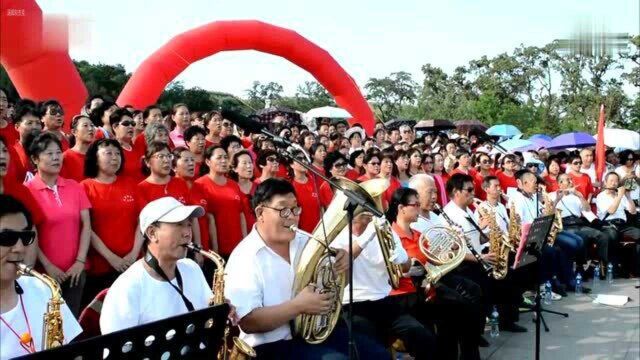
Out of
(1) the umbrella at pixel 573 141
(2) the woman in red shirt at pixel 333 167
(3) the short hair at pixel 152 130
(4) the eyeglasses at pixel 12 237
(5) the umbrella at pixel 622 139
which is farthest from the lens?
(1) the umbrella at pixel 573 141

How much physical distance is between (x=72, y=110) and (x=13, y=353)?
9480mm

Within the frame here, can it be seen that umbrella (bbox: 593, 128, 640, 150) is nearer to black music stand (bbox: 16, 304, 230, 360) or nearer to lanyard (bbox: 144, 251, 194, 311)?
lanyard (bbox: 144, 251, 194, 311)

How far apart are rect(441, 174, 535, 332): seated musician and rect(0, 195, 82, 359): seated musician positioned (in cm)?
435

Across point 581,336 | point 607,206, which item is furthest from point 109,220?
point 607,206

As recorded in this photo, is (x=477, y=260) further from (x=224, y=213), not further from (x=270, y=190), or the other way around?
(x=270, y=190)

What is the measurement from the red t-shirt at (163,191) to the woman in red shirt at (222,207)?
28cm

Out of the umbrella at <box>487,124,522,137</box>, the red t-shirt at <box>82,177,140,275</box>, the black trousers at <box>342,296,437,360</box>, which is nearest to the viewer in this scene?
the black trousers at <box>342,296,437,360</box>

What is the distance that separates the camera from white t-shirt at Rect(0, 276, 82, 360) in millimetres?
2672

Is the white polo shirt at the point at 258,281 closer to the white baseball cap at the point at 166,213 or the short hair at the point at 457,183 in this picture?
the white baseball cap at the point at 166,213

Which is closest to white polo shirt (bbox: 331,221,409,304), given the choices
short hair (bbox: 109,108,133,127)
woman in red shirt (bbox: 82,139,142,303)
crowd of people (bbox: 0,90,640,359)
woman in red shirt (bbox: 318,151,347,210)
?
crowd of people (bbox: 0,90,640,359)

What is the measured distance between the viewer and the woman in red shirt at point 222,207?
5.76 m

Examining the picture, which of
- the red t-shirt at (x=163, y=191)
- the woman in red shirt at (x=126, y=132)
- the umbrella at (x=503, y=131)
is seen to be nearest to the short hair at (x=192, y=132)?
the woman in red shirt at (x=126, y=132)

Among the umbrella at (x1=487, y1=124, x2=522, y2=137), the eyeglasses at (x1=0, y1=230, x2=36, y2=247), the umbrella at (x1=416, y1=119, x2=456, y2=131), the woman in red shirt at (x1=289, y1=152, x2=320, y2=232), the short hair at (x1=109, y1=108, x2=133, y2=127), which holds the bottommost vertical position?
the woman in red shirt at (x1=289, y1=152, x2=320, y2=232)

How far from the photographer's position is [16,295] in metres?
2.76
